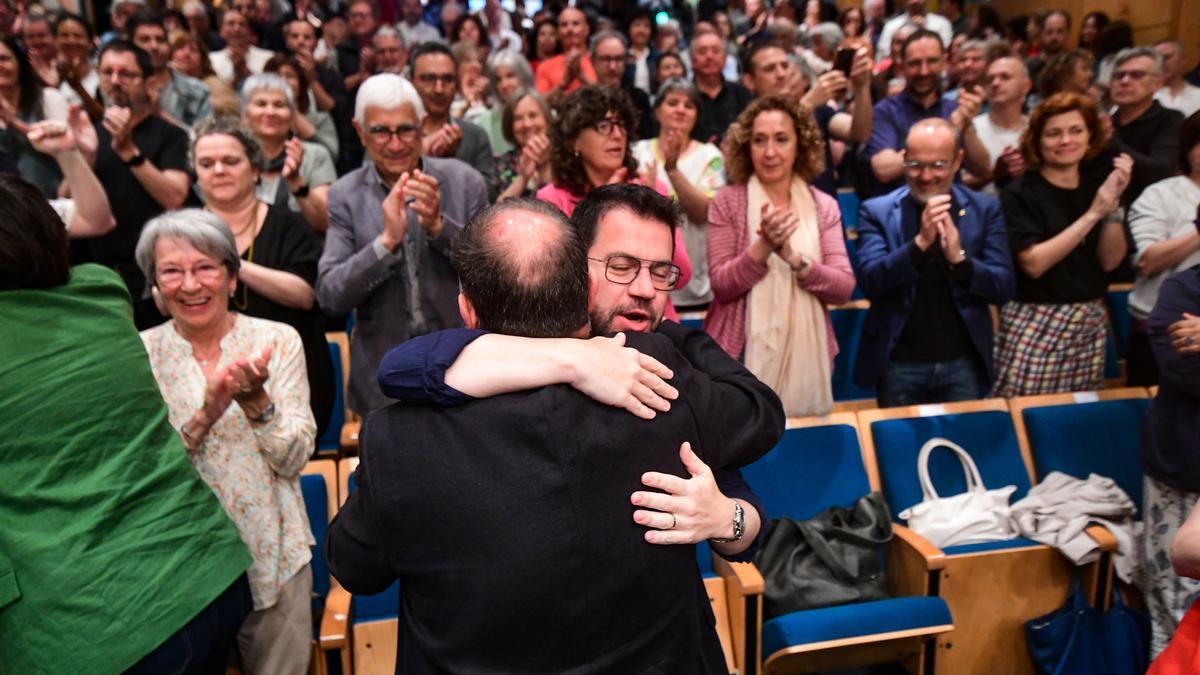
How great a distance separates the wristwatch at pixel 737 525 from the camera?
1.31 metres

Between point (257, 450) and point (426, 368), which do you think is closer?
point (426, 368)

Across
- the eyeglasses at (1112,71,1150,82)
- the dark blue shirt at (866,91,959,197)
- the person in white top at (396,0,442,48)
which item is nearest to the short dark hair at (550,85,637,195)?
the dark blue shirt at (866,91,959,197)

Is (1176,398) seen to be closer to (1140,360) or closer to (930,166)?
(930,166)

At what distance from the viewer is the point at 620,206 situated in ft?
5.54

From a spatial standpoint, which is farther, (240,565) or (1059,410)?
(1059,410)

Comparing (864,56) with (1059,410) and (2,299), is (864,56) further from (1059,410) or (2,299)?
(2,299)

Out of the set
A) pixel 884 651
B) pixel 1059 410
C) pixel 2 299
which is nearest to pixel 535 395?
pixel 2 299

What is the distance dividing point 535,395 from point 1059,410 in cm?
251

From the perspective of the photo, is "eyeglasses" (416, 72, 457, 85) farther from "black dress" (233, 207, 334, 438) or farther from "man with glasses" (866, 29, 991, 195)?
"man with glasses" (866, 29, 991, 195)

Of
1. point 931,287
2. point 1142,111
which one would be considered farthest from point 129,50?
point 1142,111

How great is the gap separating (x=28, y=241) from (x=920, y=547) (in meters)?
2.22

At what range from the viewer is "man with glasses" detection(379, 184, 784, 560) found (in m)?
1.12

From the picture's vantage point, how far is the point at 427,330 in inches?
102

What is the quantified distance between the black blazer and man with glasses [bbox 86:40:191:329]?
1.95m
